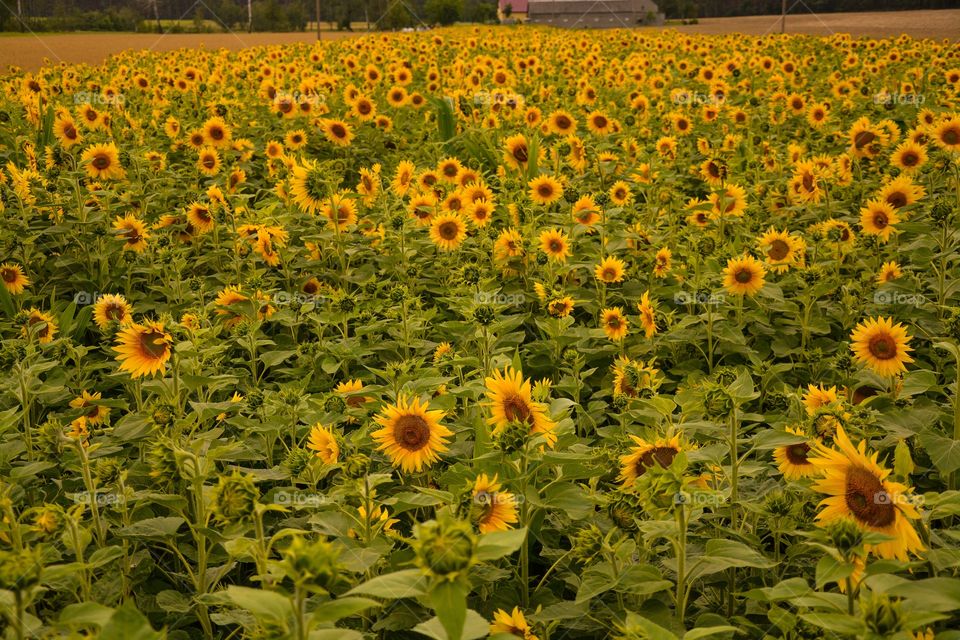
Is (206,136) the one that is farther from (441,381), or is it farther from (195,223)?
(441,381)

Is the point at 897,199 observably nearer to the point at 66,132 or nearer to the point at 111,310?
the point at 111,310

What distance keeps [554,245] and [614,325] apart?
0.70 metres

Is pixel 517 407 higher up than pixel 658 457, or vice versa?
pixel 517 407

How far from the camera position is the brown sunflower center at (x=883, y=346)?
292 cm

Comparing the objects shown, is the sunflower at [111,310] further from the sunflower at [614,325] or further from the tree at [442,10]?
the tree at [442,10]

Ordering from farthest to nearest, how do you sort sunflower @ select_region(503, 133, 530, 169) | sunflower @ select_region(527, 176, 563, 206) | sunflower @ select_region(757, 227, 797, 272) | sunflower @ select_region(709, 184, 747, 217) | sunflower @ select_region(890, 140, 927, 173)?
sunflower @ select_region(503, 133, 530, 169) → sunflower @ select_region(890, 140, 927, 173) → sunflower @ select_region(527, 176, 563, 206) → sunflower @ select_region(709, 184, 747, 217) → sunflower @ select_region(757, 227, 797, 272)

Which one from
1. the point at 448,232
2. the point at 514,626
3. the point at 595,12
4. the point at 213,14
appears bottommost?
the point at 514,626

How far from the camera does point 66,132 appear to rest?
559 cm

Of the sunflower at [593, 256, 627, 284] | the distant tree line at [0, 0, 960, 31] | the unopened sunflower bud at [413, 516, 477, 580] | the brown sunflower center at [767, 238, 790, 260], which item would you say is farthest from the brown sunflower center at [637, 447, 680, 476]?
the distant tree line at [0, 0, 960, 31]

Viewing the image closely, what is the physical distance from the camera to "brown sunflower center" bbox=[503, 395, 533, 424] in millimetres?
2158

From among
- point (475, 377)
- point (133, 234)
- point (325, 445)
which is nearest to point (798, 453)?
point (475, 377)

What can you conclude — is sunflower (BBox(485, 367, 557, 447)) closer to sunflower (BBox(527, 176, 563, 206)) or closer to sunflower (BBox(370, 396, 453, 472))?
sunflower (BBox(370, 396, 453, 472))

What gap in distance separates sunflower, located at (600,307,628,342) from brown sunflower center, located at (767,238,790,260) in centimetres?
107

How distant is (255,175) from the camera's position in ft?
22.6
